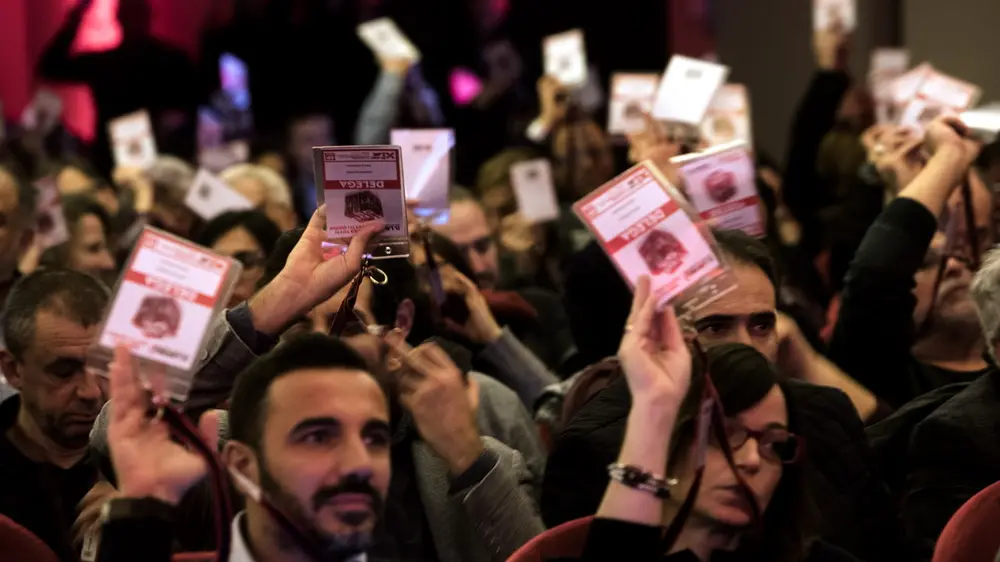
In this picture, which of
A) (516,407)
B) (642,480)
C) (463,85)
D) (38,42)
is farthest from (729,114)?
(463,85)

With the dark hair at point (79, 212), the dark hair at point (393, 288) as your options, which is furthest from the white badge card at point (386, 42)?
the dark hair at point (393, 288)

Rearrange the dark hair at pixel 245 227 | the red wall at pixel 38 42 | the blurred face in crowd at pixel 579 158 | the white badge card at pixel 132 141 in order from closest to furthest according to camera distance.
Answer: the dark hair at pixel 245 227, the blurred face in crowd at pixel 579 158, the white badge card at pixel 132 141, the red wall at pixel 38 42

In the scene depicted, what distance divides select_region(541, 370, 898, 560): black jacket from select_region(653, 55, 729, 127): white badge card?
1939 millimetres

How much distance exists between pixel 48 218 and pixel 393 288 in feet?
9.33

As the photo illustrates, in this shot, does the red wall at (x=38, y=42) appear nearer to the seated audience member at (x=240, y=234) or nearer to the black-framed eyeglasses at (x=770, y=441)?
the seated audience member at (x=240, y=234)

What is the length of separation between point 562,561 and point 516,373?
1746 mm

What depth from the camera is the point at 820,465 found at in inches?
111

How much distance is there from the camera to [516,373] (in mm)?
3959

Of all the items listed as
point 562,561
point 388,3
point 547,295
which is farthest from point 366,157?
point 388,3

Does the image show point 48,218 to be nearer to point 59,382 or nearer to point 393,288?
point 59,382

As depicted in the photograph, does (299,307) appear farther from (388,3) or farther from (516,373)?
(388,3)

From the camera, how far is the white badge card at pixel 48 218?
18.3 feet

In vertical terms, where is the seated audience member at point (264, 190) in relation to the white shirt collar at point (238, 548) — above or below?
below

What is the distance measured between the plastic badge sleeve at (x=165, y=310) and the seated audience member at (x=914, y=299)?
1.77 meters
